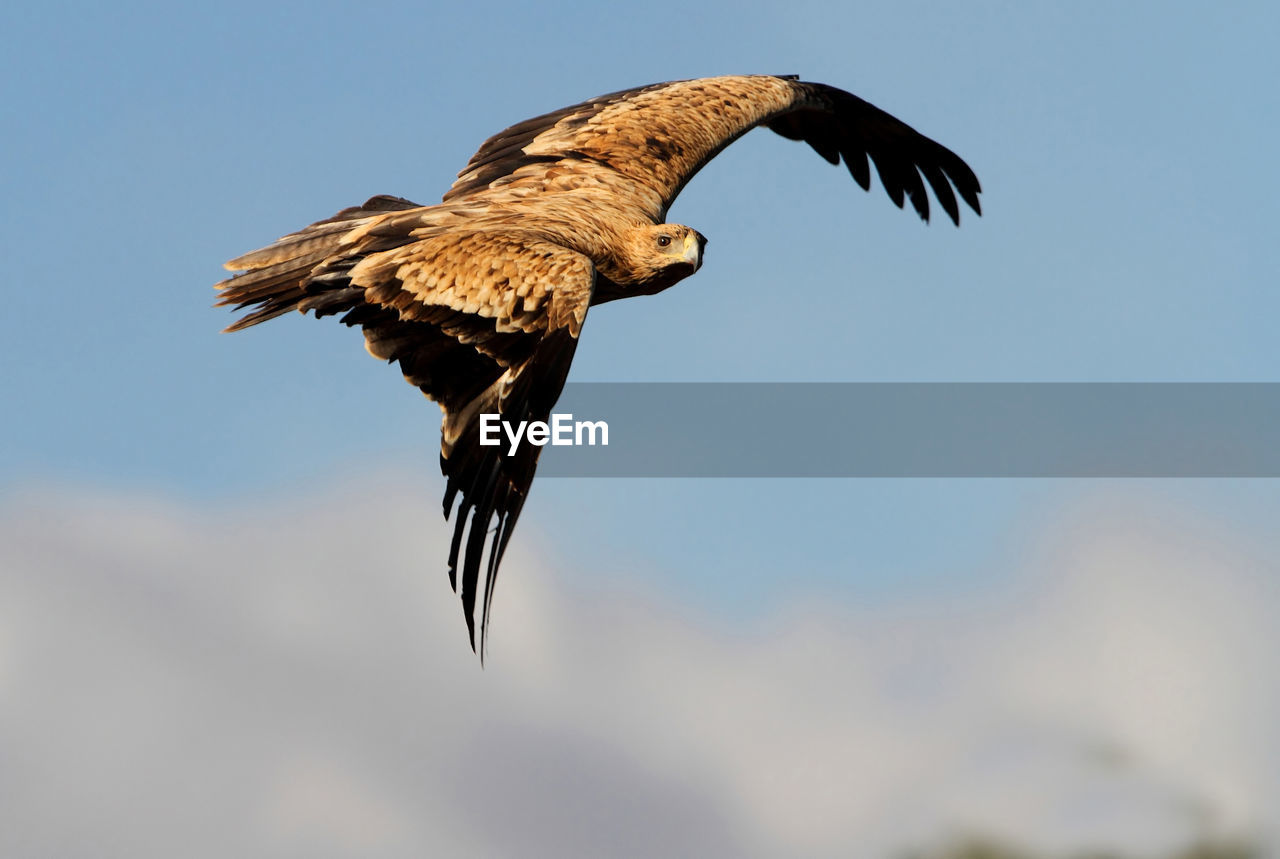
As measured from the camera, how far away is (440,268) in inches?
392

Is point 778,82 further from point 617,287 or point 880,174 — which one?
point 617,287

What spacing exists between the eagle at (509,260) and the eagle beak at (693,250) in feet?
0.05

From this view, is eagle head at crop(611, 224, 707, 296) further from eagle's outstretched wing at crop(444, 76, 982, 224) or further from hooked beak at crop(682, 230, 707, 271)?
eagle's outstretched wing at crop(444, 76, 982, 224)

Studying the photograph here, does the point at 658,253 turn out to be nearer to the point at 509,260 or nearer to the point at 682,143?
the point at 509,260

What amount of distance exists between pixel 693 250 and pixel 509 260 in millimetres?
1673

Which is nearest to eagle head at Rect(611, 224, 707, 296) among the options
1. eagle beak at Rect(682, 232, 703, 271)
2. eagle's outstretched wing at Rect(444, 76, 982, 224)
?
eagle beak at Rect(682, 232, 703, 271)

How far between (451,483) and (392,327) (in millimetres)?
1009

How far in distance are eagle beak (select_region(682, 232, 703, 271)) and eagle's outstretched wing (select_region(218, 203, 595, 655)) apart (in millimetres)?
1176

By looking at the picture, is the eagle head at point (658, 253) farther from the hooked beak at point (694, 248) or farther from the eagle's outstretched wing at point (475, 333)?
the eagle's outstretched wing at point (475, 333)

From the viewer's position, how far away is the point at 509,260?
9883mm

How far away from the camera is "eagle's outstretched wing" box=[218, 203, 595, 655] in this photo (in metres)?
9.23

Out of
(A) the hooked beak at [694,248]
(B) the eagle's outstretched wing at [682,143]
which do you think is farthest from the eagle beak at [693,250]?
(B) the eagle's outstretched wing at [682,143]

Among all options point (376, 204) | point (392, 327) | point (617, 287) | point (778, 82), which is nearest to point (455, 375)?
point (392, 327)

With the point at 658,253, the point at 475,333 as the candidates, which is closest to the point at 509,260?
the point at 475,333
